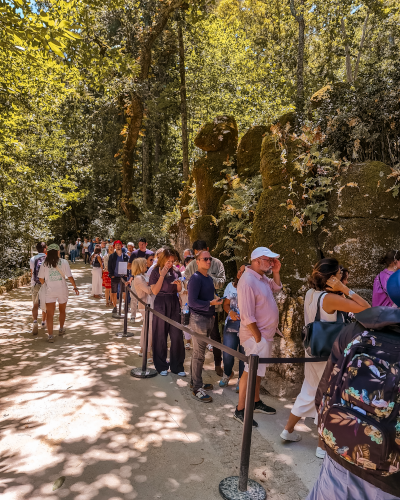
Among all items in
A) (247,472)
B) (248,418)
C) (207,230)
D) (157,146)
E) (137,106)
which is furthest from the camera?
(157,146)

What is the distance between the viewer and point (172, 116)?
2595 cm

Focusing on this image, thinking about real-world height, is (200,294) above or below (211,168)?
below

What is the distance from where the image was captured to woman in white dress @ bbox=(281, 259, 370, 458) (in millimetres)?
3602

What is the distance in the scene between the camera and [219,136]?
11039 mm

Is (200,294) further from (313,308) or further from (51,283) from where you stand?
(51,283)

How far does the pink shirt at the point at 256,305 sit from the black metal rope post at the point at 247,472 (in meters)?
1.24

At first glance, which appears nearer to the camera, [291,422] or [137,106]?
[291,422]

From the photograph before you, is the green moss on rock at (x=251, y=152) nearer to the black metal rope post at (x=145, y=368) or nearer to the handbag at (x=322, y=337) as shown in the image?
the black metal rope post at (x=145, y=368)

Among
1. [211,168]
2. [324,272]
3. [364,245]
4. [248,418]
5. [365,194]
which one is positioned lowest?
[248,418]

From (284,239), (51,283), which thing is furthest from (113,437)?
(51,283)

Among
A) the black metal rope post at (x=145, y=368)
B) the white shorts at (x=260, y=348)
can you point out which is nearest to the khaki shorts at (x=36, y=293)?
the black metal rope post at (x=145, y=368)

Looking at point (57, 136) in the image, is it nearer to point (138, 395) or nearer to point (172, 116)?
point (172, 116)

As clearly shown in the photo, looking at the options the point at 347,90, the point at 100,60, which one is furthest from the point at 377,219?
the point at 100,60

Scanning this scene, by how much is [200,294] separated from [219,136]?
6.70 metres
